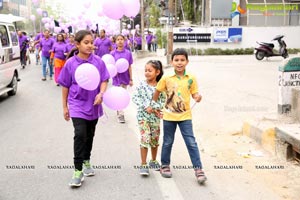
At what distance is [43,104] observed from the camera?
A: 980cm

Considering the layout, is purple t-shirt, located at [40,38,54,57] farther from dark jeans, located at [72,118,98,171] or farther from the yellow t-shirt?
the yellow t-shirt

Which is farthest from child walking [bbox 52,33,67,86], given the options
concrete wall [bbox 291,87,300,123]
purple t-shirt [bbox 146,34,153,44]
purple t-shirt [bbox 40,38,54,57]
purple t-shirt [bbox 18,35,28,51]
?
→ purple t-shirt [bbox 146,34,153,44]

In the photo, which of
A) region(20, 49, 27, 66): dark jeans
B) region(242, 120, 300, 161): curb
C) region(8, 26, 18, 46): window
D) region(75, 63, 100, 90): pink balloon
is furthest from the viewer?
region(20, 49, 27, 66): dark jeans

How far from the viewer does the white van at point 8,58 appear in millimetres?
9875

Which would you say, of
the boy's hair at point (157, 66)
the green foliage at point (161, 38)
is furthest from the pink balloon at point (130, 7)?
the green foliage at point (161, 38)

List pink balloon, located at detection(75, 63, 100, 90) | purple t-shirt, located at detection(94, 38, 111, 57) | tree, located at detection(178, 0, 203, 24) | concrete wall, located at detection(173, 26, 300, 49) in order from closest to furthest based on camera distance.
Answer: pink balloon, located at detection(75, 63, 100, 90) < purple t-shirt, located at detection(94, 38, 111, 57) < concrete wall, located at detection(173, 26, 300, 49) < tree, located at detection(178, 0, 203, 24)

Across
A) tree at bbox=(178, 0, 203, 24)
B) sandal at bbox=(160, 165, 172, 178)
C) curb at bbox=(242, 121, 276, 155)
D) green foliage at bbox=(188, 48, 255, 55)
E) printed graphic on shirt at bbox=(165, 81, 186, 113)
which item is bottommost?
sandal at bbox=(160, 165, 172, 178)

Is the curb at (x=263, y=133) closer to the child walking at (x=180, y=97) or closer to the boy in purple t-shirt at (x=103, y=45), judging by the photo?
the child walking at (x=180, y=97)

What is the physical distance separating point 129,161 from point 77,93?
54.5 inches

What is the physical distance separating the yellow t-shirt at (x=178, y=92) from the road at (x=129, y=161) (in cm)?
77

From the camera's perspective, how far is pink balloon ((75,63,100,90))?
404 cm

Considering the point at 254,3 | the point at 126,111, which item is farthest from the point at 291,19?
the point at 126,111

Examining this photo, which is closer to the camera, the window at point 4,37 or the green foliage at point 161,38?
the window at point 4,37

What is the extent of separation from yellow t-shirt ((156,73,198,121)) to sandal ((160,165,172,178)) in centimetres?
64
